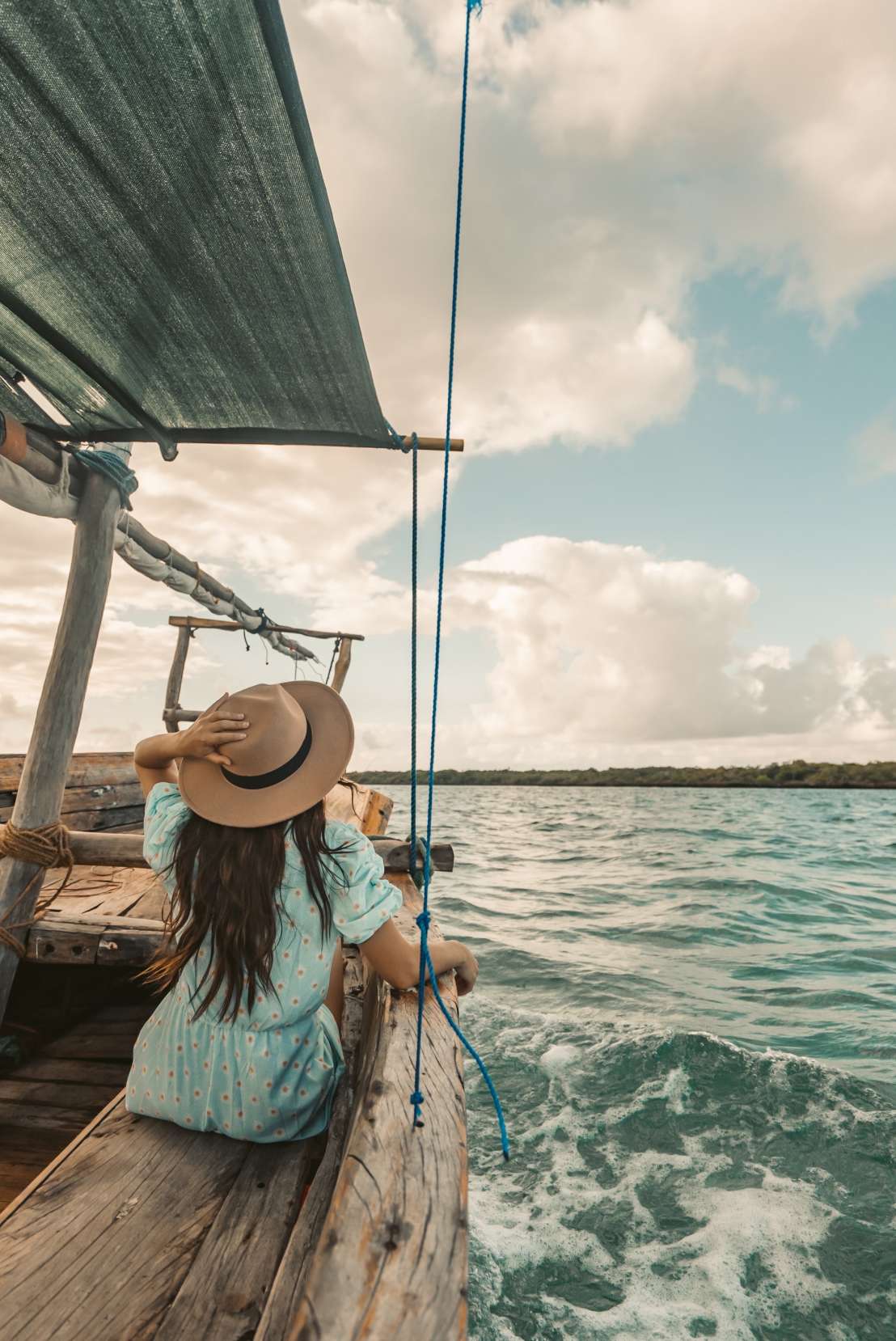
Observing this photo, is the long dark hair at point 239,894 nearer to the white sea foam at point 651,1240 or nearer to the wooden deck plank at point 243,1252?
the wooden deck plank at point 243,1252

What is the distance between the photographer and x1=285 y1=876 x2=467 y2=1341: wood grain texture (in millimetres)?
1058

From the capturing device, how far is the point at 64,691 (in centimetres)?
354

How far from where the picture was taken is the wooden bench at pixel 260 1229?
113 centimetres

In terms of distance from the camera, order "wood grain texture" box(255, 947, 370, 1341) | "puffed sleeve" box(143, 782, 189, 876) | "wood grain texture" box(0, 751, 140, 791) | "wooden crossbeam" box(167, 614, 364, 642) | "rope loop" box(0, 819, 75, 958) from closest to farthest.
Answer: "wood grain texture" box(255, 947, 370, 1341) < "puffed sleeve" box(143, 782, 189, 876) < "rope loop" box(0, 819, 75, 958) < "wood grain texture" box(0, 751, 140, 791) < "wooden crossbeam" box(167, 614, 364, 642)

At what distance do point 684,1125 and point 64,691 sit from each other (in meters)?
4.36

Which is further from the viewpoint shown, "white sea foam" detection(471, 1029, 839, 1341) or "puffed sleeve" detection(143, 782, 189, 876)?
"white sea foam" detection(471, 1029, 839, 1341)

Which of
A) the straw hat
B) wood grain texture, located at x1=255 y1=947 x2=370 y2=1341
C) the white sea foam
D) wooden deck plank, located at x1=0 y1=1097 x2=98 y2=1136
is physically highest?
the straw hat

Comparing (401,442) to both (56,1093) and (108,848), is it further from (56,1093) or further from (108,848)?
(56,1093)

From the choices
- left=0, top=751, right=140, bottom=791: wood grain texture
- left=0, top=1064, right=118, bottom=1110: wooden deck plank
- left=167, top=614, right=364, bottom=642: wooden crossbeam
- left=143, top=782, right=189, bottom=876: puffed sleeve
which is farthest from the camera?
left=167, top=614, right=364, bottom=642: wooden crossbeam

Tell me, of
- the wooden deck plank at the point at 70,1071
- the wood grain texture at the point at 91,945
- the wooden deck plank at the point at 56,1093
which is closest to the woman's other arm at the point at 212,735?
the wood grain texture at the point at 91,945

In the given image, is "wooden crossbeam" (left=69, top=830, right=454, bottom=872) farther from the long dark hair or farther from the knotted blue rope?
the knotted blue rope

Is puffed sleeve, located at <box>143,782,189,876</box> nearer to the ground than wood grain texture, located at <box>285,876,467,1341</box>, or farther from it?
farther from it

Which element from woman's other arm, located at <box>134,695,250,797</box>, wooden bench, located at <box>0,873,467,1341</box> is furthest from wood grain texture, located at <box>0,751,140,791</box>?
wooden bench, located at <box>0,873,467,1341</box>

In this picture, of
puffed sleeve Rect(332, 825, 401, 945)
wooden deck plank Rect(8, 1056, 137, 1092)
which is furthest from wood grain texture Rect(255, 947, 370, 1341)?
wooden deck plank Rect(8, 1056, 137, 1092)
